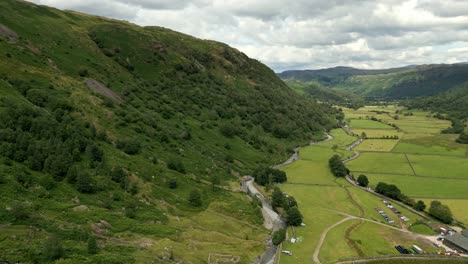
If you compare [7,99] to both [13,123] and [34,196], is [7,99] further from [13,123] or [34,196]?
[34,196]

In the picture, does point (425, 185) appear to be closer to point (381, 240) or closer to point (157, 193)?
point (381, 240)

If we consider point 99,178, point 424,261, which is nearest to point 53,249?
point 99,178

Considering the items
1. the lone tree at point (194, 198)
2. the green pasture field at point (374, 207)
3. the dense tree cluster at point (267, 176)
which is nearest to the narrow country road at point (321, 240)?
the green pasture field at point (374, 207)

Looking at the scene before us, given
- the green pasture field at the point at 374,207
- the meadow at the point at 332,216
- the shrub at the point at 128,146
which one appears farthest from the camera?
the shrub at the point at 128,146

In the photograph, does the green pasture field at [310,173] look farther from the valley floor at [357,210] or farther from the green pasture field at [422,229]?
the green pasture field at [422,229]

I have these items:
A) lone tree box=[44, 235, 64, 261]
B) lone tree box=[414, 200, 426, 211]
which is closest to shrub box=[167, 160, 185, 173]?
lone tree box=[44, 235, 64, 261]

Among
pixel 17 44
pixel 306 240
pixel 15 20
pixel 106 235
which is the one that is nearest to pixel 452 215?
pixel 306 240

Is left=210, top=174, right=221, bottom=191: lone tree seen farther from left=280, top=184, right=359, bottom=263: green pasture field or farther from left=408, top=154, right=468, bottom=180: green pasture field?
left=408, top=154, right=468, bottom=180: green pasture field
